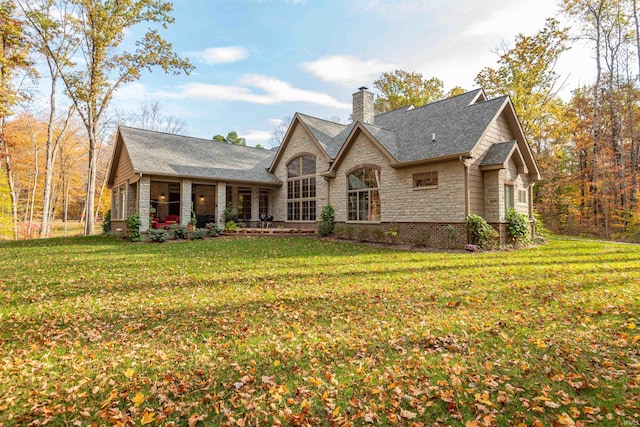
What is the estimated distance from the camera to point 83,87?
19953mm

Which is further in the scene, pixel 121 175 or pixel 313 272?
pixel 121 175

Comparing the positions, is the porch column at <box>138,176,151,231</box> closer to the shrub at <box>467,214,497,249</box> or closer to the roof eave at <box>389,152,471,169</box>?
the roof eave at <box>389,152,471,169</box>

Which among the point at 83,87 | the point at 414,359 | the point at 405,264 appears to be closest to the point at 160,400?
the point at 414,359

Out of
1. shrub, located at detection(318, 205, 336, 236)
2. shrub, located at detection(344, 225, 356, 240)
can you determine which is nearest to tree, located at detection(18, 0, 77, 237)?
shrub, located at detection(318, 205, 336, 236)

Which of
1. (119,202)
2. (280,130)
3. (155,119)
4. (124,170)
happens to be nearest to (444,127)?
(124,170)

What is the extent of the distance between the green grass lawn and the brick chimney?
12.9m

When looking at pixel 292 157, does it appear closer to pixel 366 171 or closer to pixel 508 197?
pixel 366 171

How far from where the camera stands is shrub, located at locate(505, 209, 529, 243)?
1227cm

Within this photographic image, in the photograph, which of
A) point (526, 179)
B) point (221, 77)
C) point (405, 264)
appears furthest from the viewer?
point (221, 77)

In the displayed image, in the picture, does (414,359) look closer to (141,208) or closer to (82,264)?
(82,264)

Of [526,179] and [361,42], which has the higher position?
[361,42]

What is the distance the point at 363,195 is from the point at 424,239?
3823 millimetres

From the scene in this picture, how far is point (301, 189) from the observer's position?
1859 cm

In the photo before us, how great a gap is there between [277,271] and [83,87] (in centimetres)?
2090
